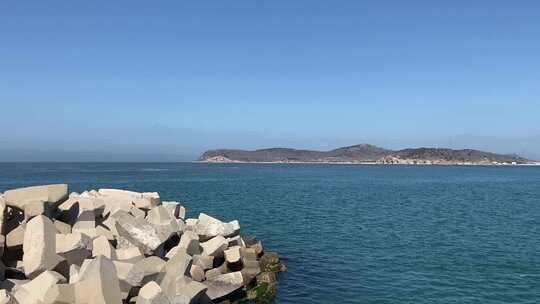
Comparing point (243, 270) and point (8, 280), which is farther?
point (243, 270)

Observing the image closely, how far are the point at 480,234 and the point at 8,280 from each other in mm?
28175

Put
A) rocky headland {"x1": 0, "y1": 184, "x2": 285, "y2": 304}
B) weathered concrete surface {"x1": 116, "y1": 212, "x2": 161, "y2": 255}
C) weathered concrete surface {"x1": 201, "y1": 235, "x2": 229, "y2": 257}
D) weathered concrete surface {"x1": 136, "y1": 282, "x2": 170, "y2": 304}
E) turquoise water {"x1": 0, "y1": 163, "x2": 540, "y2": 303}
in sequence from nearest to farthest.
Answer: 1. rocky headland {"x1": 0, "y1": 184, "x2": 285, "y2": 304}
2. weathered concrete surface {"x1": 136, "y1": 282, "x2": 170, "y2": 304}
3. weathered concrete surface {"x1": 116, "y1": 212, "x2": 161, "y2": 255}
4. weathered concrete surface {"x1": 201, "y1": 235, "x2": 229, "y2": 257}
5. turquoise water {"x1": 0, "y1": 163, "x2": 540, "y2": 303}

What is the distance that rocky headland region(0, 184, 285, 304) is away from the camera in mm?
11664

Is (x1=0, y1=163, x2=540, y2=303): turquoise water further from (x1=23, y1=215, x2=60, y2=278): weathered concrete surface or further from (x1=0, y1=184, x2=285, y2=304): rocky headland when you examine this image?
(x1=23, y1=215, x2=60, y2=278): weathered concrete surface

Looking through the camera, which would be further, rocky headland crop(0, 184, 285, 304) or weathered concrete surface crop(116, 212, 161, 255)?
weathered concrete surface crop(116, 212, 161, 255)

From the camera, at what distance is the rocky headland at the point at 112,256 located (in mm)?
11664

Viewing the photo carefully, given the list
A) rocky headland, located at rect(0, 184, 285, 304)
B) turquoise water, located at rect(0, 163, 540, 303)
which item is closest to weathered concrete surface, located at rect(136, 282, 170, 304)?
rocky headland, located at rect(0, 184, 285, 304)

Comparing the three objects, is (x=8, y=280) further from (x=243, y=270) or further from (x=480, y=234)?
(x=480, y=234)

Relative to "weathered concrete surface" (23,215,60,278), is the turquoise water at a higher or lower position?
lower

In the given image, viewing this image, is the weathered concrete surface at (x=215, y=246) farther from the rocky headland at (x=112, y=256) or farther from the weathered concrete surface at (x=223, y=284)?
the weathered concrete surface at (x=223, y=284)

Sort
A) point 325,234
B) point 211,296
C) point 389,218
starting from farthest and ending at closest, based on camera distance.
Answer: point 389,218 → point 325,234 → point 211,296

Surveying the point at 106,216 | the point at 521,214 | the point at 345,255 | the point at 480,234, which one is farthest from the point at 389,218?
the point at 106,216

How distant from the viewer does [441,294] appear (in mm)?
18641

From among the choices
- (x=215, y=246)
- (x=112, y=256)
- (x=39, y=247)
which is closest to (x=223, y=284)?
(x=215, y=246)
